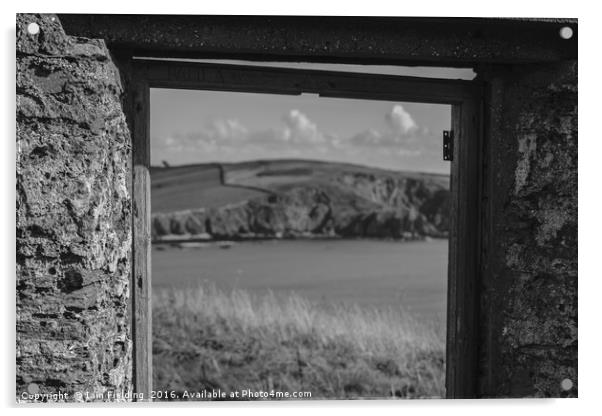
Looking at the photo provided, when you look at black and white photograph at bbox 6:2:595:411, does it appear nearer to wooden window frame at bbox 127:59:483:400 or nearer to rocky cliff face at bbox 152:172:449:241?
wooden window frame at bbox 127:59:483:400

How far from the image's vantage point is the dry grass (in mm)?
5719

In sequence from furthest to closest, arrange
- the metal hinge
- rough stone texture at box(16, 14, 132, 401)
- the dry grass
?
1. the dry grass
2. the metal hinge
3. rough stone texture at box(16, 14, 132, 401)

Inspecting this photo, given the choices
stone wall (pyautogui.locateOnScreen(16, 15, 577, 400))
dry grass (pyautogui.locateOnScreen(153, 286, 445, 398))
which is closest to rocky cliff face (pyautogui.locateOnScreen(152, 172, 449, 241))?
dry grass (pyautogui.locateOnScreen(153, 286, 445, 398))

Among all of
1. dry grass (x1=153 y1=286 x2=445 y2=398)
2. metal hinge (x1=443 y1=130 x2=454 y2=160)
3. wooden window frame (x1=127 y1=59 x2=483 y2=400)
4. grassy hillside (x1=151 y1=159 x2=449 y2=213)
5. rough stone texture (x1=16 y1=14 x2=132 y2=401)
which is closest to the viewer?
rough stone texture (x1=16 y1=14 x2=132 y2=401)

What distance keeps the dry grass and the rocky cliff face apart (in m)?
2.74

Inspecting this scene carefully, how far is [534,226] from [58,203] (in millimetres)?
1629

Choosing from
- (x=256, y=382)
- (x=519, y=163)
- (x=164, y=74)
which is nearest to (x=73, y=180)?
(x=164, y=74)

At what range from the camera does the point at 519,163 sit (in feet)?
7.48

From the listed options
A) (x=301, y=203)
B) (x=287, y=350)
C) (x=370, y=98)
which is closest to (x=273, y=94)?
(x=370, y=98)

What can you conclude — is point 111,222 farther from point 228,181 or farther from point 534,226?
point 228,181

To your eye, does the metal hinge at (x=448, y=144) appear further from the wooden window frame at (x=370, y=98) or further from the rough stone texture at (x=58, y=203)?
the rough stone texture at (x=58, y=203)

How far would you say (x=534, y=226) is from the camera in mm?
2289

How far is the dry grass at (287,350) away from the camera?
5.72 metres

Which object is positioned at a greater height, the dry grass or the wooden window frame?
the wooden window frame
